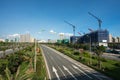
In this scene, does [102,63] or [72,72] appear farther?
[102,63]

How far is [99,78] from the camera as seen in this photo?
36812 millimetres

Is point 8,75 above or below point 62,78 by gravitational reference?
above

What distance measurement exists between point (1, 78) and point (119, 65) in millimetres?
47983

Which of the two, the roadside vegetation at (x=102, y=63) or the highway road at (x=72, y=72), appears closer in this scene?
the highway road at (x=72, y=72)

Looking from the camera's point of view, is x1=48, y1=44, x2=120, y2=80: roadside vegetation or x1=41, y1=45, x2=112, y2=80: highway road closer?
x1=41, y1=45, x2=112, y2=80: highway road

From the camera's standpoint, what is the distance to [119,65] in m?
56.8

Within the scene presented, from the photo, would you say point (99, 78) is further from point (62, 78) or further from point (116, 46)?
point (116, 46)

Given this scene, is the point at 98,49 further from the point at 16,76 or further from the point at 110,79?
the point at 16,76

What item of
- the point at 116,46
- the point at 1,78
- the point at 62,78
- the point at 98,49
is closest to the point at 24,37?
the point at 116,46

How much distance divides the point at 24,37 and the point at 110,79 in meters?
152

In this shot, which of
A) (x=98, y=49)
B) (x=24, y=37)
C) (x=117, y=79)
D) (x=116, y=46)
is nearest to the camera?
(x=117, y=79)

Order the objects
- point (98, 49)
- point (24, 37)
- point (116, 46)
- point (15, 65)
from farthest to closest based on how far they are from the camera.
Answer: point (24, 37) → point (116, 46) → point (98, 49) → point (15, 65)

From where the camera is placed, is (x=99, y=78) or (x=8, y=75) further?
(x=99, y=78)

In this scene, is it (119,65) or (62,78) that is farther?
(119,65)
